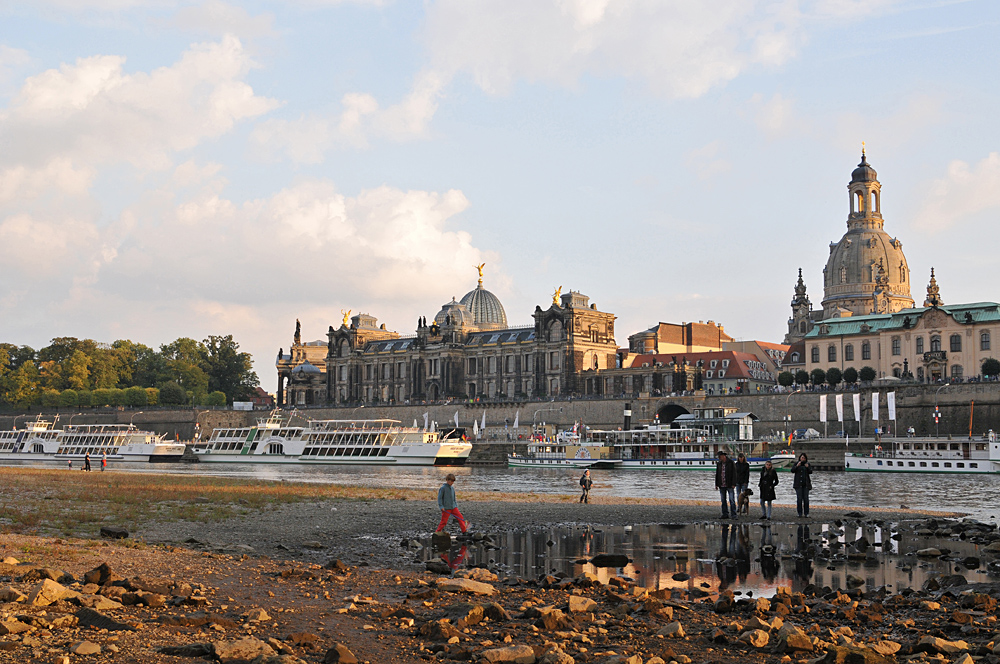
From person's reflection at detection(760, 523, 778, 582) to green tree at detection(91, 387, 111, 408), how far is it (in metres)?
155

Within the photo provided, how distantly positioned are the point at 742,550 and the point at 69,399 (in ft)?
528

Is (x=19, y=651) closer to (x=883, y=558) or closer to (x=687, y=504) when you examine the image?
(x=883, y=558)

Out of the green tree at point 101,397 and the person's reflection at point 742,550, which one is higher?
the green tree at point 101,397

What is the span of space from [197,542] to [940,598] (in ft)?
48.1

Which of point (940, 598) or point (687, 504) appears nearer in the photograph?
point (940, 598)

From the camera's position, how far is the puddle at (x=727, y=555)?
63.8 ft

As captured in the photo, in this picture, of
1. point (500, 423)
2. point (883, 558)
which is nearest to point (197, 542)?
point (883, 558)

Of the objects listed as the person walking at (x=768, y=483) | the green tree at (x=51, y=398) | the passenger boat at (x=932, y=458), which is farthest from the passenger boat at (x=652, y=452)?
the green tree at (x=51, y=398)

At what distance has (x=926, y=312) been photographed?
108562mm

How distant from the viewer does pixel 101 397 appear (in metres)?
166

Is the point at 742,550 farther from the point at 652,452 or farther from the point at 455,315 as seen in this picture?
the point at 455,315

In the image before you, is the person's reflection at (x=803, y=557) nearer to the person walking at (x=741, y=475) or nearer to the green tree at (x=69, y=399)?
the person walking at (x=741, y=475)

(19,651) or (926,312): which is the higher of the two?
(926,312)

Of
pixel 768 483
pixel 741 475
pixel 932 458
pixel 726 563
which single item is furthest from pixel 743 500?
pixel 932 458
